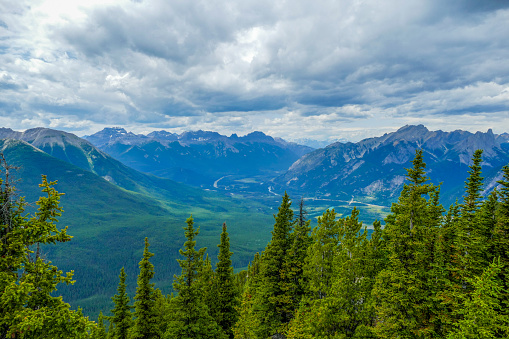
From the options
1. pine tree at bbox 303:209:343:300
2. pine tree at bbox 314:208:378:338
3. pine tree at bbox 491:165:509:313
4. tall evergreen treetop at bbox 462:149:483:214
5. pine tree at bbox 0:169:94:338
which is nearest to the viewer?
pine tree at bbox 0:169:94:338

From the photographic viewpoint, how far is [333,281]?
2620 centimetres

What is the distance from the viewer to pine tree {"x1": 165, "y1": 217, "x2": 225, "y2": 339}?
3117 cm

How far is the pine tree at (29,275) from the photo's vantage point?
12826 millimetres

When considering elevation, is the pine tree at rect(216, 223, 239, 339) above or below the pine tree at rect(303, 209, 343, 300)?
below

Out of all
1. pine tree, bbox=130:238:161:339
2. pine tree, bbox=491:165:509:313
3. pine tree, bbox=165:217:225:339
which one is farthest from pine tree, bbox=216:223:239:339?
pine tree, bbox=491:165:509:313

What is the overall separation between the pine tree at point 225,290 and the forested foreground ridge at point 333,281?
17 cm

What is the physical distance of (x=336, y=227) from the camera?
3103cm

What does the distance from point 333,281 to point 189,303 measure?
18.1m

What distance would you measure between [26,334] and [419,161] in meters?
28.6

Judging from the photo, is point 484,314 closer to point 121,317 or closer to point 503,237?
point 503,237

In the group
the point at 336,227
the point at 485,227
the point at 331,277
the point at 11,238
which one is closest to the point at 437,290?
the point at 485,227

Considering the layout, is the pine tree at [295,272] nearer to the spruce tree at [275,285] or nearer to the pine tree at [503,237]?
the spruce tree at [275,285]

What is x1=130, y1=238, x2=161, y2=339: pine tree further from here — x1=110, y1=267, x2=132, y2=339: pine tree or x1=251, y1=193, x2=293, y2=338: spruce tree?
x1=251, y1=193, x2=293, y2=338: spruce tree

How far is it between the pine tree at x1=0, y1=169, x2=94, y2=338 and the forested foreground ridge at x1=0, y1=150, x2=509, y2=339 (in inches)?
2.5
